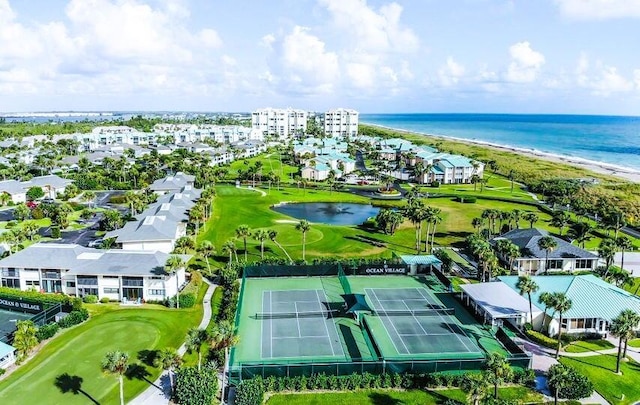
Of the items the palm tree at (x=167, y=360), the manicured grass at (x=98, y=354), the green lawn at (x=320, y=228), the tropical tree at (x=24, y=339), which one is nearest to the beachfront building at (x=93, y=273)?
the manicured grass at (x=98, y=354)

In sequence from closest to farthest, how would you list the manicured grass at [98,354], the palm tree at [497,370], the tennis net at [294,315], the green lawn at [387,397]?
the palm tree at [497,370] → the green lawn at [387,397] → the manicured grass at [98,354] → the tennis net at [294,315]

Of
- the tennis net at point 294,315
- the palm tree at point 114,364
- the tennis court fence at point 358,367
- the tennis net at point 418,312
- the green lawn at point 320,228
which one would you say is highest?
the palm tree at point 114,364

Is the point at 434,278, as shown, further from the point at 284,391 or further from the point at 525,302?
the point at 284,391

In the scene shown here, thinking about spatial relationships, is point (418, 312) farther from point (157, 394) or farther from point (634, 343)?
point (157, 394)

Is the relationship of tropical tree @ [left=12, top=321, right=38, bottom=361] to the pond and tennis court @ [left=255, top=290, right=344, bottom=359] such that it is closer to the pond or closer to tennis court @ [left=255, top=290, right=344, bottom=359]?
tennis court @ [left=255, top=290, right=344, bottom=359]

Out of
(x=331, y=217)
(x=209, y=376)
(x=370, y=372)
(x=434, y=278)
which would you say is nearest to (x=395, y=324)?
(x=370, y=372)

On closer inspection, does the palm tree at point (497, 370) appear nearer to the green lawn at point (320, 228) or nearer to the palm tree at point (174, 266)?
the palm tree at point (174, 266)

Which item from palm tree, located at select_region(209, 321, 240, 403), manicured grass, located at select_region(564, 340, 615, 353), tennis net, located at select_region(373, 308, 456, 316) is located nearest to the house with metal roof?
manicured grass, located at select_region(564, 340, 615, 353)
